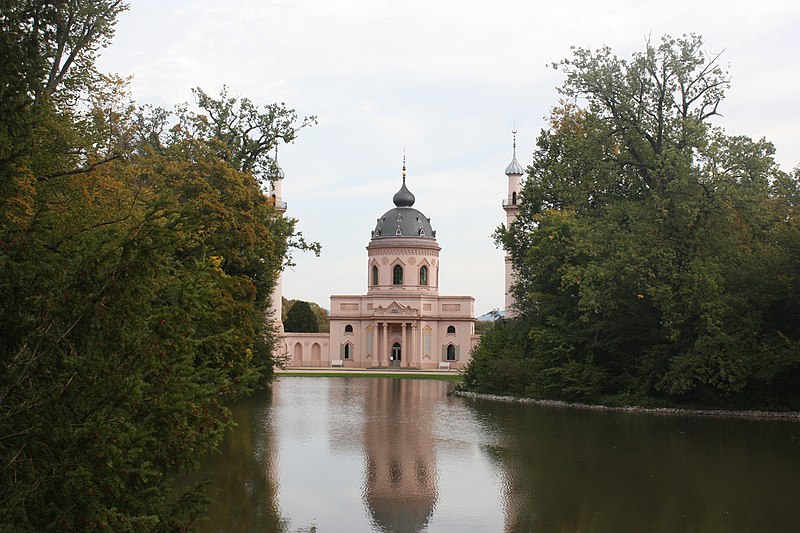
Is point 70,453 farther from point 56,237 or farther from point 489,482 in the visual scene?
point 489,482

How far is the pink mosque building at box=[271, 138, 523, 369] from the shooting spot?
75750 mm

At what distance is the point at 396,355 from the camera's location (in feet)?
251

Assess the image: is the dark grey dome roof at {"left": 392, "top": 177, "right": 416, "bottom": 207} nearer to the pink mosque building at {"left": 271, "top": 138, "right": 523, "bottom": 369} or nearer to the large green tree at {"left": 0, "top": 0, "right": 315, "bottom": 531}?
the pink mosque building at {"left": 271, "top": 138, "right": 523, "bottom": 369}

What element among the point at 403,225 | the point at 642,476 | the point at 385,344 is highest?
the point at 403,225

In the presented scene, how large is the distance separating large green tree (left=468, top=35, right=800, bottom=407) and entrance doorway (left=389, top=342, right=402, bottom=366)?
1667 inches

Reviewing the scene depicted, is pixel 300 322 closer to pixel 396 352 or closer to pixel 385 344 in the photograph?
pixel 385 344

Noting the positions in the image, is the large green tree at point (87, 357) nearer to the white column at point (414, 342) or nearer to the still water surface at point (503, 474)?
the still water surface at point (503, 474)

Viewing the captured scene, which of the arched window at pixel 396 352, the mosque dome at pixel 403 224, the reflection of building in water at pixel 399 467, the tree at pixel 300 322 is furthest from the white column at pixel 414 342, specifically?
the reflection of building in water at pixel 399 467

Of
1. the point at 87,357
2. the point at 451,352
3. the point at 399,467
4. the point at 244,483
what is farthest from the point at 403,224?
the point at 87,357

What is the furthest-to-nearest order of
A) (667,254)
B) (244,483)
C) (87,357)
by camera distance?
(667,254)
(244,483)
(87,357)

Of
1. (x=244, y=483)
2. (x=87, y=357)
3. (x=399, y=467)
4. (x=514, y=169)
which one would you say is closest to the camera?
(x=87, y=357)

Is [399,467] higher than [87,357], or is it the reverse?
[87,357]

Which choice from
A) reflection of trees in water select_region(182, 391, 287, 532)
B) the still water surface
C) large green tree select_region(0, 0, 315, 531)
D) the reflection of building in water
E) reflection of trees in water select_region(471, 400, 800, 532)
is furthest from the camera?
the reflection of building in water

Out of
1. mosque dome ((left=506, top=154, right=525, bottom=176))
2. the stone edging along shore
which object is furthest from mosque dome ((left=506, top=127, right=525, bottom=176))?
the stone edging along shore
